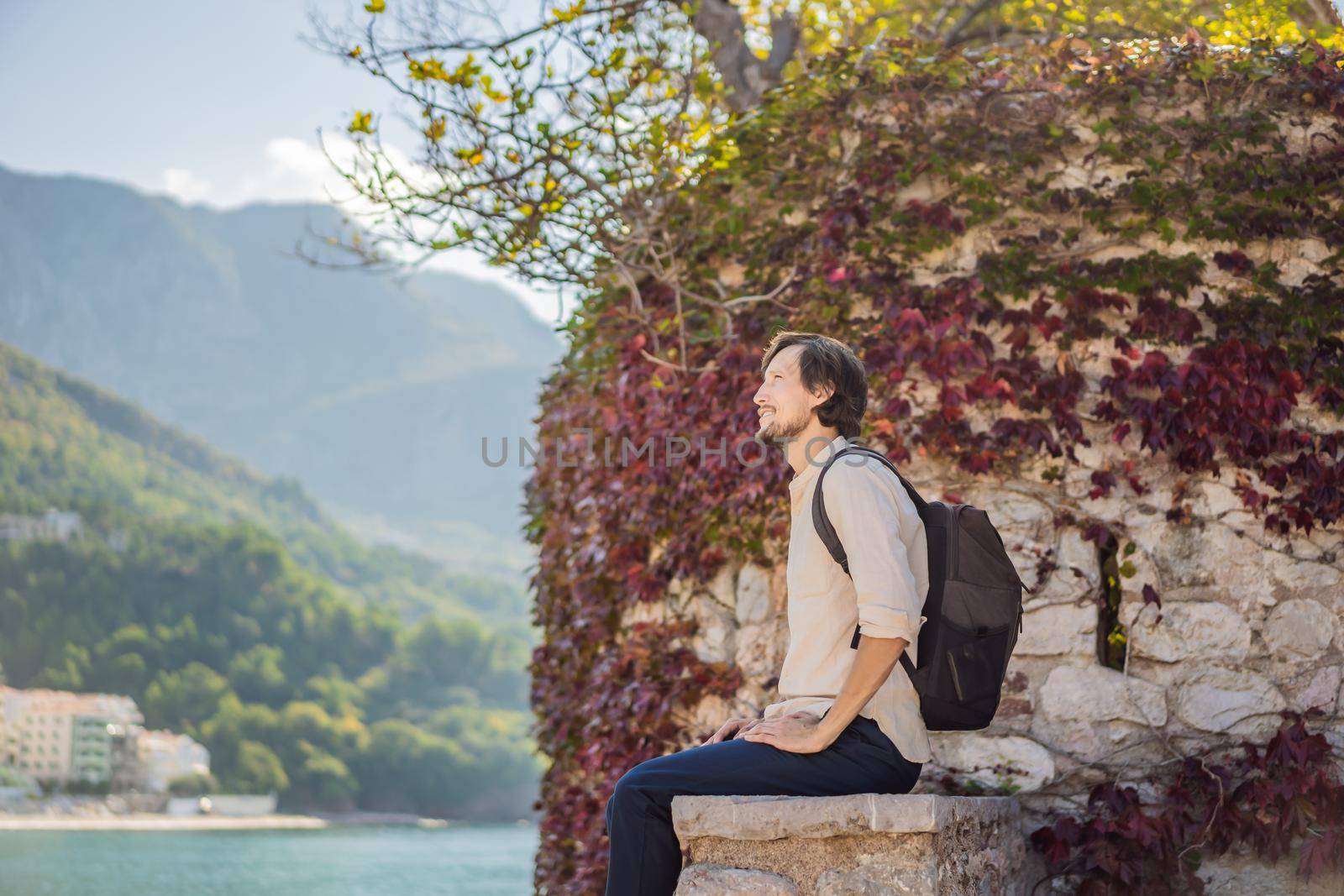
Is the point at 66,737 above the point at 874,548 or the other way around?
the other way around

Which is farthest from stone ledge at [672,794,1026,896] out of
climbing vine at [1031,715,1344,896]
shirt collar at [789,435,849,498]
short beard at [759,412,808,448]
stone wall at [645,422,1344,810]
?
stone wall at [645,422,1344,810]

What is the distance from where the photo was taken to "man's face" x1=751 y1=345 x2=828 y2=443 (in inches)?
90.8

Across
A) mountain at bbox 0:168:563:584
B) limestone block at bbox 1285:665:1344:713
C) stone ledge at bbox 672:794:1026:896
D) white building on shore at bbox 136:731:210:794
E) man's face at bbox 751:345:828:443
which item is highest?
mountain at bbox 0:168:563:584

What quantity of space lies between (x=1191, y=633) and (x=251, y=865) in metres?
20.2

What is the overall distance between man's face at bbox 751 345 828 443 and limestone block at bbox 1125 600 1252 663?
1.60 metres

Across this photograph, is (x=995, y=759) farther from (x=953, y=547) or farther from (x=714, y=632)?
(x=953, y=547)

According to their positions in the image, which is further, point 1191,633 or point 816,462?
point 1191,633

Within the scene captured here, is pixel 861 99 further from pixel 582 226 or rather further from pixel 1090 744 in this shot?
pixel 1090 744

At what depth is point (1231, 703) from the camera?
10.8 ft

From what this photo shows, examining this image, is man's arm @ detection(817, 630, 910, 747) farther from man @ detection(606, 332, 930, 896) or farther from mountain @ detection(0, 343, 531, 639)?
mountain @ detection(0, 343, 531, 639)

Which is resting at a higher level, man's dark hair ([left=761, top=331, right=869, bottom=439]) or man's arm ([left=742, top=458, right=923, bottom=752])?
man's dark hair ([left=761, top=331, right=869, bottom=439])

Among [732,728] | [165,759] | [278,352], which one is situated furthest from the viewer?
[278,352]

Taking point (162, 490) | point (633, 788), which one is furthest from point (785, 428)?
point (162, 490)

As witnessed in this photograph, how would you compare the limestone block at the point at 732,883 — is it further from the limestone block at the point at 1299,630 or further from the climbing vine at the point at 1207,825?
the limestone block at the point at 1299,630
